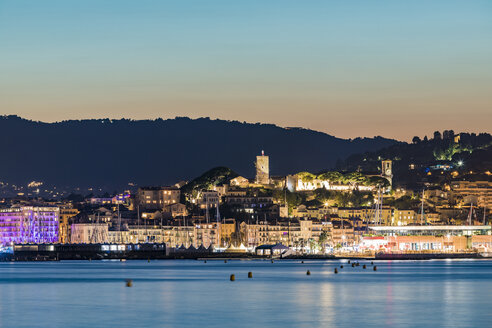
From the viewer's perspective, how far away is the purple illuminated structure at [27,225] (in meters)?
188

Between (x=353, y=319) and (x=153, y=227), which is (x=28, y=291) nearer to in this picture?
(x=353, y=319)

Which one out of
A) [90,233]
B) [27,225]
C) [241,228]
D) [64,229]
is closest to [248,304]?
[241,228]

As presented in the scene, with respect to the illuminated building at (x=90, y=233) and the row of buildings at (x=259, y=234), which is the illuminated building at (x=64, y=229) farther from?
the illuminated building at (x=90, y=233)

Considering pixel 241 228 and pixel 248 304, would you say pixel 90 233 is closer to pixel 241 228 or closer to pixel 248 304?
pixel 241 228

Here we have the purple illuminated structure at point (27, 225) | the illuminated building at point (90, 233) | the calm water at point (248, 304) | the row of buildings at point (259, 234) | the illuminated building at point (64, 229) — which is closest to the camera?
the calm water at point (248, 304)

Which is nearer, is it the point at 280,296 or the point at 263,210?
the point at 280,296

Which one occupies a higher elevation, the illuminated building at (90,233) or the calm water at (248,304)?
the illuminated building at (90,233)

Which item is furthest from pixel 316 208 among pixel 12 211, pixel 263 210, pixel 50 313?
pixel 50 313

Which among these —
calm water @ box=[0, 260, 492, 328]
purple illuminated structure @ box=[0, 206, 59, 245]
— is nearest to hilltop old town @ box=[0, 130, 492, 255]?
purple illuminated structure @ box=[0, 206, 59, 245]

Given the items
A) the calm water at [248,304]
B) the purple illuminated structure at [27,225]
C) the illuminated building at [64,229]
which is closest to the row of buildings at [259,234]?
the purple illuminated structure at [27,225]

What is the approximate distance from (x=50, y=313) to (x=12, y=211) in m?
149

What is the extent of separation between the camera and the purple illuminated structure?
188 metres

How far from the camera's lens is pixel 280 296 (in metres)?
56.2

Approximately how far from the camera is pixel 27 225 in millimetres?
188875
